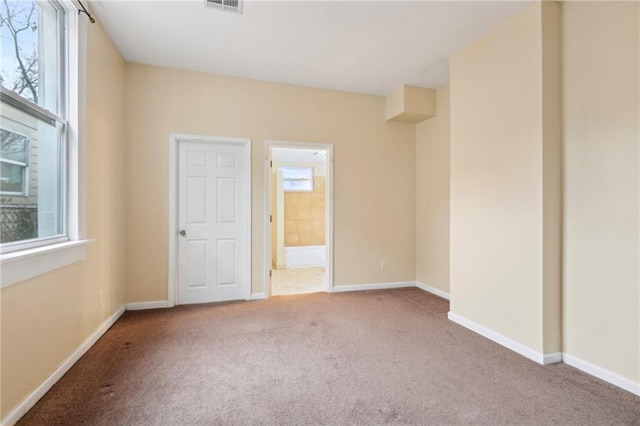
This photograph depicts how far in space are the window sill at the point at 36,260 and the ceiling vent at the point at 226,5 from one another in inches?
80.8

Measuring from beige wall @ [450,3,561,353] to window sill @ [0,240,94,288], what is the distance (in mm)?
3260

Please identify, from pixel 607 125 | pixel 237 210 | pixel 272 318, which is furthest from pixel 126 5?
pixel 607 125

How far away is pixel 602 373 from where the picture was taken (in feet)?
6.68

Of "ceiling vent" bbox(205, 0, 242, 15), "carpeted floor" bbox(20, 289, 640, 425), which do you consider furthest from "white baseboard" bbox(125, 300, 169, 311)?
"ceiling vent" bbox(205, 0, 242, 15)

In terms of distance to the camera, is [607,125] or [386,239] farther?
[386,239]

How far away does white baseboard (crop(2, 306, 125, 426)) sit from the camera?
1.57m

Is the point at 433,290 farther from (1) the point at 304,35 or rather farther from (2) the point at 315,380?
(1) the point at 304,35

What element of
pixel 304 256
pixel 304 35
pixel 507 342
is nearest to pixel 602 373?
pixel 507 342

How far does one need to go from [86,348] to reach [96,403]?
815 millimetres

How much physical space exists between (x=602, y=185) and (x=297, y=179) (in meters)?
5.31

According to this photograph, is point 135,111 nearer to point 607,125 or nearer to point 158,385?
point 158,385

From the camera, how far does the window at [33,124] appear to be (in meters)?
1.66

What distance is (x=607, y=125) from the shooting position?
2.02m

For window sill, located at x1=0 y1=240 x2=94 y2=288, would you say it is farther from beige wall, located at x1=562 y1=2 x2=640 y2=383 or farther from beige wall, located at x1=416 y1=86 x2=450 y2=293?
beige wall, located at x1=416 y1=86 x2=450 y2=293
